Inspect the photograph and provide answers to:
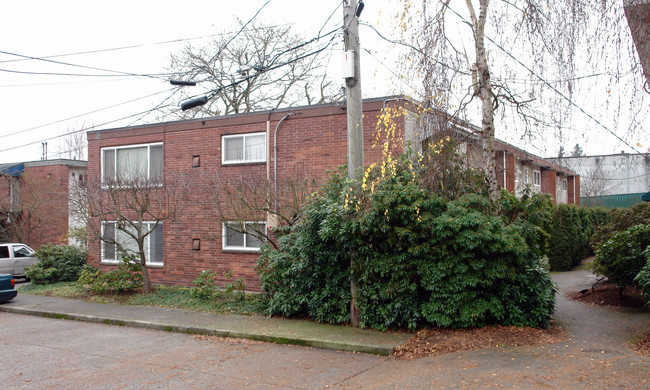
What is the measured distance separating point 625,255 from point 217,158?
34.3ft

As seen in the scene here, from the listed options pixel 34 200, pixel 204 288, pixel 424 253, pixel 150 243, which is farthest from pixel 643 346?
pixel 34 200

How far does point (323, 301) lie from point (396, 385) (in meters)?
4.07

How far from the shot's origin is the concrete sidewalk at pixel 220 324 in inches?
348

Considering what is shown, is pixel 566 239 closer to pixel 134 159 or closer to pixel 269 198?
pixel 269 198

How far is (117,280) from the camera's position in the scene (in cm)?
1486

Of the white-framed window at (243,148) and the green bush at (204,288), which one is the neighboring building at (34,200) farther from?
the green bush at (204,288)

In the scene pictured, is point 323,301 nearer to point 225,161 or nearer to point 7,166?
point 225,161

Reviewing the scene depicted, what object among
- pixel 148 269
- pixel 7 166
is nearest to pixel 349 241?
pixel 148 269

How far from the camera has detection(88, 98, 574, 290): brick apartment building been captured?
43.9 ft

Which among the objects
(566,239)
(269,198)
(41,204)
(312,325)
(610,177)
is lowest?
(312,325)

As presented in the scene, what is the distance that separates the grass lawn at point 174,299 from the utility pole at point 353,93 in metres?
3.61

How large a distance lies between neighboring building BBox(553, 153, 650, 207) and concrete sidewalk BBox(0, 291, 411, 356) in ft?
14.7

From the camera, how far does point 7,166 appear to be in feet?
92.4

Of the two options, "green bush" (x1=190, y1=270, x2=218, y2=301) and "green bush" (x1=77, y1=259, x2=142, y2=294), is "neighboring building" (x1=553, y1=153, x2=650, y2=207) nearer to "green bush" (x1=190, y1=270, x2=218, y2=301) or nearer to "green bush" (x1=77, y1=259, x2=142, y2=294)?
"green bush" (x1=190, y1=270, x2=218, y2=301)
